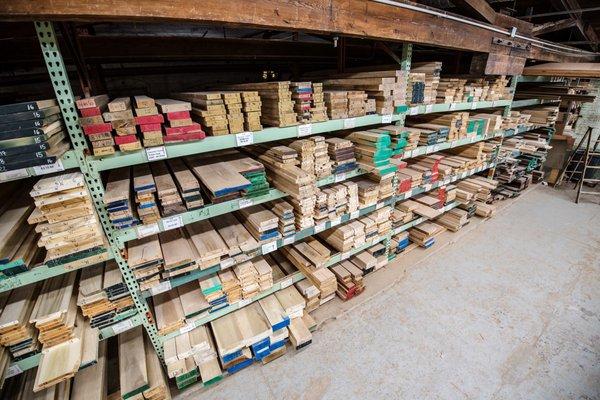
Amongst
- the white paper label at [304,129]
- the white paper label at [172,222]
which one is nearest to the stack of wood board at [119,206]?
the white paper label at [172,222]

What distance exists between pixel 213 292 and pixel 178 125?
1.32 metres

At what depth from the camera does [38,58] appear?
249 centimetres

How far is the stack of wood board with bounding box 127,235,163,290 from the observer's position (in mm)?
1825

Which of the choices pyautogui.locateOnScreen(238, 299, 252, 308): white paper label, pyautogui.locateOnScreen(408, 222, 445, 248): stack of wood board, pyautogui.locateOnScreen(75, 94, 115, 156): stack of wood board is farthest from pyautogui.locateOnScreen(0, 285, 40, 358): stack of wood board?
pyautogui.locateOnScreen(408, 222, 445, 248): stack of wood board

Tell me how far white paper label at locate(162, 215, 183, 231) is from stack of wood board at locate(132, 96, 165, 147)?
495mm

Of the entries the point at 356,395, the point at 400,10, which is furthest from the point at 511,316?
the point at 400,10

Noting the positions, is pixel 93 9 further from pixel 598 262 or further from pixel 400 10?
pixel 598 262

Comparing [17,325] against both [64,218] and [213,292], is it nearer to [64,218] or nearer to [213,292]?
[64,218]

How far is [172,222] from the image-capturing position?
6.01 ft

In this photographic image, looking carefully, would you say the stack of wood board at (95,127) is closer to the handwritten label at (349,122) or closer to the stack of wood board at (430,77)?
the handwritten label at (349,122)

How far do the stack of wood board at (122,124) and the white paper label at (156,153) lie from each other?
2.1 inches

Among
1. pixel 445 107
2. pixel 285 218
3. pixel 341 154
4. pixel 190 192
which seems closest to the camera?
pixel 190 192

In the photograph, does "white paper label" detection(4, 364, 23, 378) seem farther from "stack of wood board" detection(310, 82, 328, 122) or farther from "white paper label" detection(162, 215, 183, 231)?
"stack of wood board" detection(310, 82, 328, 122)

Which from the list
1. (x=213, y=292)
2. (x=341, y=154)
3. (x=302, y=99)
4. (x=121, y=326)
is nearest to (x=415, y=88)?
(x=341, y=154)
